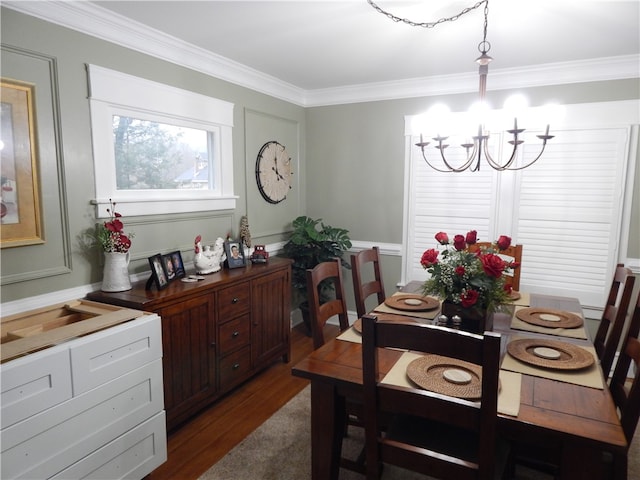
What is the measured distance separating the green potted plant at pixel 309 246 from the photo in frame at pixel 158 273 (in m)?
1.54

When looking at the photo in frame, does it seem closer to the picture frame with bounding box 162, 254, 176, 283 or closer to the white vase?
the picture frame with bounding box 162, 254, 176, 283

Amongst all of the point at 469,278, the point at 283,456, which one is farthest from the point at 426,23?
the point at 283,456

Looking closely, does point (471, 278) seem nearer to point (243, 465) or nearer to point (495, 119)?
point (243, 465)

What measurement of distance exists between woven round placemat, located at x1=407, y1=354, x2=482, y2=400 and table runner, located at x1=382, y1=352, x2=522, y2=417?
1.1 inches

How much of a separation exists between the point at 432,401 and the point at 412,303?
46.9 inches

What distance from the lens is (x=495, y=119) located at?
11.5 feet

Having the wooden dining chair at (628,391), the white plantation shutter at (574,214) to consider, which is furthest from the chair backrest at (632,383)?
the white plantation shutter at (574,214)

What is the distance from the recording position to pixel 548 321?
2.16 meters

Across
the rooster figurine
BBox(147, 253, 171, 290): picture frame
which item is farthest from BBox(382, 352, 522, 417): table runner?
the rooster figurine

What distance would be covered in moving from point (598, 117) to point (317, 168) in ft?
8.03

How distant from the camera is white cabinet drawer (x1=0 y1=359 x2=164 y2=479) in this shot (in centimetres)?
153

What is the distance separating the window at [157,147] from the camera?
2420mm

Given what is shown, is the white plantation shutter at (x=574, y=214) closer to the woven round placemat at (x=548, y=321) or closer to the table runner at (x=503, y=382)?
the woven round placemat at (x=548, y=321)

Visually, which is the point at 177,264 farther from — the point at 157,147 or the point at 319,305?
the point at 319,305
